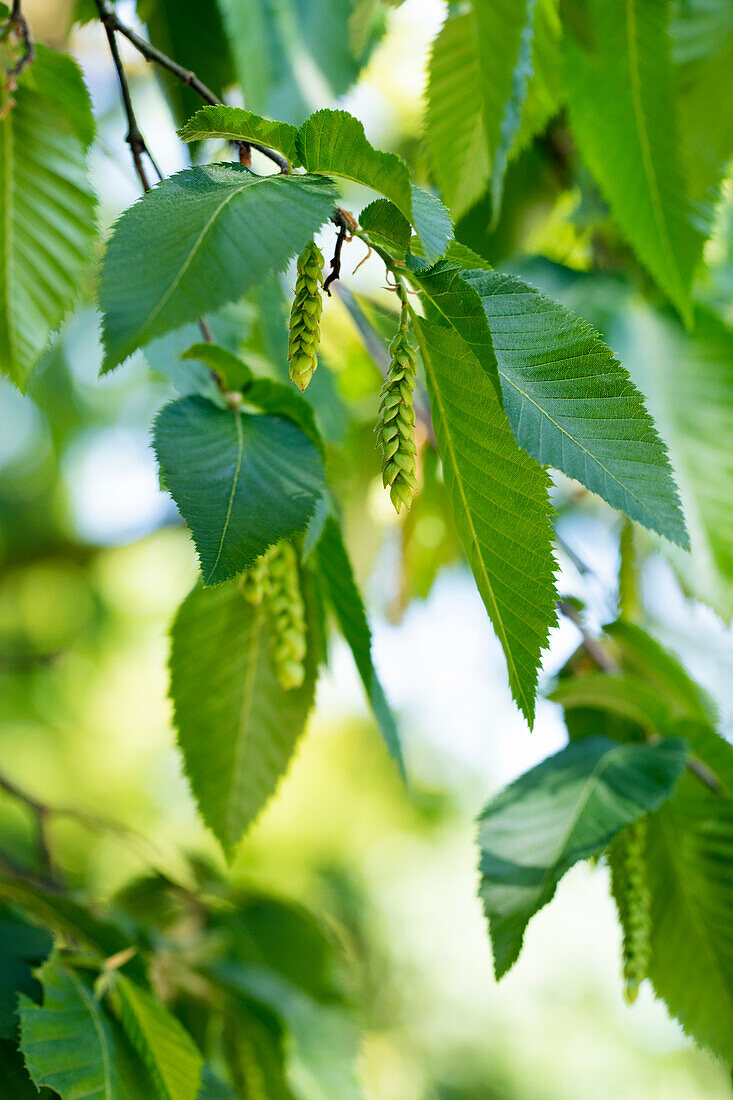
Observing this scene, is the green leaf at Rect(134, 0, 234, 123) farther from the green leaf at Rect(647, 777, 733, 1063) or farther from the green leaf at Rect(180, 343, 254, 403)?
the green leaf at Rect(647, 777, 733, 1063)

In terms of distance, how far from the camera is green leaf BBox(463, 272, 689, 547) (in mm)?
402

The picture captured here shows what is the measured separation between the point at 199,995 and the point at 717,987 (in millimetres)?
485

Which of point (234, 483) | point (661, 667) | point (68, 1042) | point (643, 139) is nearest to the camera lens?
point (234, 483)

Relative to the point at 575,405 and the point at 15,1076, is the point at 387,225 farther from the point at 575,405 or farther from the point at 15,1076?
the point at 15,1076

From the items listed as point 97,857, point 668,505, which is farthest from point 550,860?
point 97,857

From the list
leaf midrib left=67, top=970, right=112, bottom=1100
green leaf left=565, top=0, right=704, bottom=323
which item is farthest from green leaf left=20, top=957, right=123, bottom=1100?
green leaf left=565, top=0, right=704, bottom=323

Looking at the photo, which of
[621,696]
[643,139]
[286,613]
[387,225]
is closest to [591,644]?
[621,696]

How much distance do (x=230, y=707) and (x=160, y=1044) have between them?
0.24 meters

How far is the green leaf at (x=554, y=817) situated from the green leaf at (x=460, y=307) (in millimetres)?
372

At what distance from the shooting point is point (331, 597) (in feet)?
2.01

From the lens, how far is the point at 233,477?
48 centimetres

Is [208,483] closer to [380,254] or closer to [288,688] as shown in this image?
[380,254]

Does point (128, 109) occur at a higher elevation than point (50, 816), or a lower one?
higher

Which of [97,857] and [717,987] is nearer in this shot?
[717,987]
